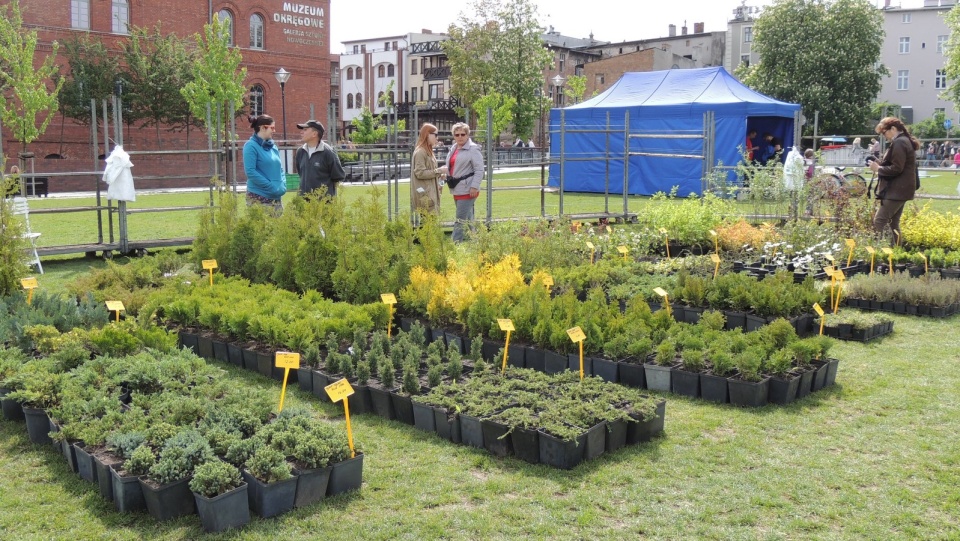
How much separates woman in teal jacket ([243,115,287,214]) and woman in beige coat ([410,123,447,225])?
67.5 inches

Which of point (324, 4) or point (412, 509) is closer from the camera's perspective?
A: point (412, 509)

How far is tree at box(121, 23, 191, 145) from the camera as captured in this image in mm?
33531

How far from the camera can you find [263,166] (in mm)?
9406

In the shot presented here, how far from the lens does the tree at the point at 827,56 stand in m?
44.3

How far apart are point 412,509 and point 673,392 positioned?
2.43 m

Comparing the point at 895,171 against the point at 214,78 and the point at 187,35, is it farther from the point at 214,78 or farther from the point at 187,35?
the point at 187,35

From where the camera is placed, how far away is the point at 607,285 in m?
8.53

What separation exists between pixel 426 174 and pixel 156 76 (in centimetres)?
2698

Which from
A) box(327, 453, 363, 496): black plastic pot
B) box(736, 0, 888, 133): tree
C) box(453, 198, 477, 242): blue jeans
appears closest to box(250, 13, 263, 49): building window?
box(736, 0, 888, 133): tree

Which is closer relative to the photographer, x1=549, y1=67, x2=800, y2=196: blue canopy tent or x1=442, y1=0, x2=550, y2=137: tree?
x1=549, y1=67, x2=800, y2=196: blue canopy tent

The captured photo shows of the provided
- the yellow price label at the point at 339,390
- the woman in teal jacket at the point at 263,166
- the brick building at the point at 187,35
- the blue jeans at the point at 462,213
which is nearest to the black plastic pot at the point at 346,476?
the yellow price label at the point at 339,390

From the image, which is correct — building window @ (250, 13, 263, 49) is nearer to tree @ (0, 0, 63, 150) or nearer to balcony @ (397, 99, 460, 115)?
tree @ (0, 0, 63, 150)

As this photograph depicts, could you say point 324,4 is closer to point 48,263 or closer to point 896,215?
point 48,263

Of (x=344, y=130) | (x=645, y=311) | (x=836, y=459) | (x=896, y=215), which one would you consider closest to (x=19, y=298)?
(x=645, y=311)
